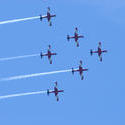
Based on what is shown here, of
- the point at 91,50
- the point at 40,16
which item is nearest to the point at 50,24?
the point at 40,16

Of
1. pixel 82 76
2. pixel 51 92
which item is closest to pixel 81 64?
pixel 82 76

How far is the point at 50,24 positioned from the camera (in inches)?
7185

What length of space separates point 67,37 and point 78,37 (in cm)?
521

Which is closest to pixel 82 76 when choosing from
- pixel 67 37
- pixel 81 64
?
pixel 81 64

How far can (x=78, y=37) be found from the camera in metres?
191

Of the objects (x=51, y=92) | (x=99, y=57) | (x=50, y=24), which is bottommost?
(x=51, y=92)

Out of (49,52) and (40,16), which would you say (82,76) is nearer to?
(49,52)

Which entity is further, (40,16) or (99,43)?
(99,43)

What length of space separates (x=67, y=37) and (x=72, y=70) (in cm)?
1438

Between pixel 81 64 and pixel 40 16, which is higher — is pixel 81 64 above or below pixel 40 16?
below

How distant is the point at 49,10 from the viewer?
617ft

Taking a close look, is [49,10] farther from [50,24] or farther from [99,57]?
[99,57]

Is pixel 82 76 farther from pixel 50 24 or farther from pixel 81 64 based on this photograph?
pixel 50 24

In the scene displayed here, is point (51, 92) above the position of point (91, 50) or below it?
below
